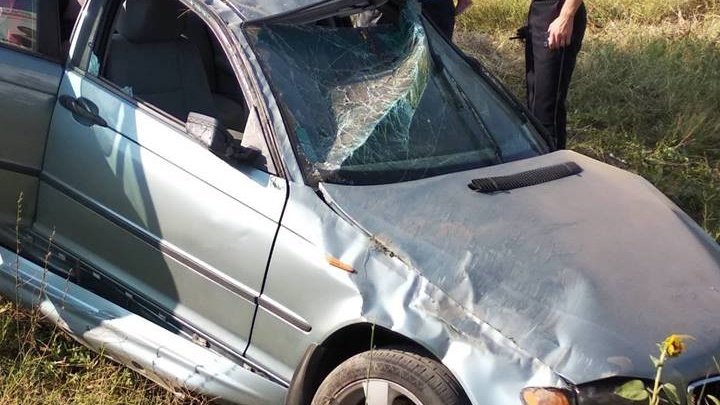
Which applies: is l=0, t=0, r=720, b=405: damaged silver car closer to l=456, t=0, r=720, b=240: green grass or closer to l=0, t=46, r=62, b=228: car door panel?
l=0, t=46, r=62, b=228: car door panel

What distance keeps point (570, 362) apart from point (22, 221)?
2300 mm

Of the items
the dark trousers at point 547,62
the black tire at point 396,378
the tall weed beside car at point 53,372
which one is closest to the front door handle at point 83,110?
the tall weed beside car at point 53,372

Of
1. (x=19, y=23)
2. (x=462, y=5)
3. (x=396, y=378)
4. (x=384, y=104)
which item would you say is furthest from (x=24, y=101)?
(x=462, y=5)

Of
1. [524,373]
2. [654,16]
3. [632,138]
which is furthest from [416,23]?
[654,16]

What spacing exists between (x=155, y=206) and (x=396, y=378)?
1116 millimetres

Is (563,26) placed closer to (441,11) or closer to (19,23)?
(441,11)

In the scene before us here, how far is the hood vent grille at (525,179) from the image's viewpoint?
3424 millimetres

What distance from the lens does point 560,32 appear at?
512cm

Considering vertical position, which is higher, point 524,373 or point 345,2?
point 345,2

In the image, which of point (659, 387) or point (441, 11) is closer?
point (659, 387)

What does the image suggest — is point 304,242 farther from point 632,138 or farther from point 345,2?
point 632,138

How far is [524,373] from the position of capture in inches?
109

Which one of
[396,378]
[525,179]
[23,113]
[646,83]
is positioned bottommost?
[646,83]

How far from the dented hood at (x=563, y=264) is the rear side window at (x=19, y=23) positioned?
1.52m
